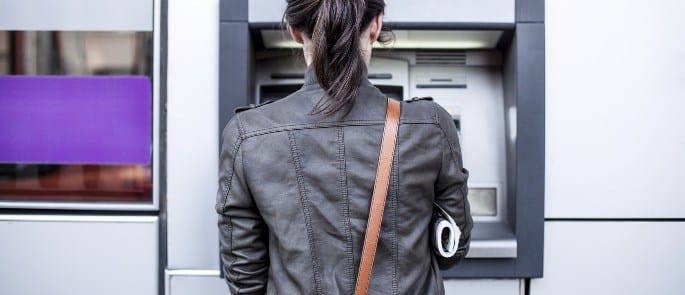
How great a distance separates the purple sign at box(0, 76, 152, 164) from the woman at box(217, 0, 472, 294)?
3.73ft

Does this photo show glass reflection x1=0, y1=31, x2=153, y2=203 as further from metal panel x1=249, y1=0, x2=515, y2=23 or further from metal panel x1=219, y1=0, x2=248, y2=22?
metal panel x1=249, y1=0, x2=515, y2=23

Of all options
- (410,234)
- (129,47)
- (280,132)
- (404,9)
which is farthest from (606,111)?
(129,47)

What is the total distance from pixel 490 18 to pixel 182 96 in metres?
1.29

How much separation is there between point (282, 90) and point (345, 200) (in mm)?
1151

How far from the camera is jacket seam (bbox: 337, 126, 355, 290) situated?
4.35 ft

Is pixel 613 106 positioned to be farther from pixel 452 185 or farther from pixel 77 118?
pixel 77 118

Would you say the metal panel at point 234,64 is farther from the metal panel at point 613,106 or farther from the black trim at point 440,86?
the metal panel at point 613,106

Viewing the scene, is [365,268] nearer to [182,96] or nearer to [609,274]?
[182,96]

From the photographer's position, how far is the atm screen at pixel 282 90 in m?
2.37

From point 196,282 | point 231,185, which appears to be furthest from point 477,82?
point 196,282

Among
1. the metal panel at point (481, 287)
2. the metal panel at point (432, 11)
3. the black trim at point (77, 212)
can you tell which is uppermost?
the metal panel at point (432, 11)

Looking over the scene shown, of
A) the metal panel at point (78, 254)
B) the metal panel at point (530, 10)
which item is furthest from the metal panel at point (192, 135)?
the metal panel at point (530, 10)

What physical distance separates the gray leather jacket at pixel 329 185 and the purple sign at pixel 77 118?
3.73ft

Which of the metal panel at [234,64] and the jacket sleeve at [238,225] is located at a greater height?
the metal panel at [234,64]
